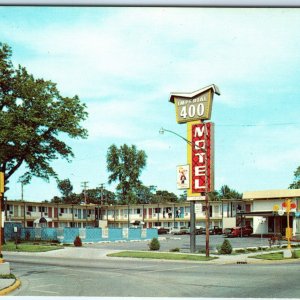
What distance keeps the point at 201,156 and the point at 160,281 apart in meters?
16.3

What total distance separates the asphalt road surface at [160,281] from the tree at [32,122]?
12.1 metres

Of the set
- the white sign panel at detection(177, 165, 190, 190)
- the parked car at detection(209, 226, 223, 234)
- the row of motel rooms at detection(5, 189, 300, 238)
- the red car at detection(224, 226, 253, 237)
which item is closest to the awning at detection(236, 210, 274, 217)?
the row of motel rooms at detection(5, 189, 300, 238)

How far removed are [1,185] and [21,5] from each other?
232 inches

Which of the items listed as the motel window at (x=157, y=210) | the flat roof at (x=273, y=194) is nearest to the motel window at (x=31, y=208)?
the motel window at (x=157, y=210)

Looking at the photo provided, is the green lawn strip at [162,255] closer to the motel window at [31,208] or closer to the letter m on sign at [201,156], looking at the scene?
the letter m on sign at [201,156]

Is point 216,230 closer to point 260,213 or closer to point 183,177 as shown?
point 260,213

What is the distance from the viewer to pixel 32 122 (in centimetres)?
3516

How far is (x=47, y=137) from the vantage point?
37469mm

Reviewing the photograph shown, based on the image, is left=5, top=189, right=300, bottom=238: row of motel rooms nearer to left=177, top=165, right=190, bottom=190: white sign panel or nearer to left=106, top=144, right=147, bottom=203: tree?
left=177, top=165, right=190, bottom=190: white sign panel

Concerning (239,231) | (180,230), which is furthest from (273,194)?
(180,230)

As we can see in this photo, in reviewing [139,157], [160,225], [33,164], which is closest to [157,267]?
[139,157]

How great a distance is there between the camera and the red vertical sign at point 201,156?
108 feet

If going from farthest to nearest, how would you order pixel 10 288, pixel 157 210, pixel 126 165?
pixel 157 210 < pixel 126 165 < pixel 10 288

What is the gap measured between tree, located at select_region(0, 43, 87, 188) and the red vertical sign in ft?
23.5
